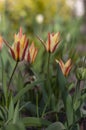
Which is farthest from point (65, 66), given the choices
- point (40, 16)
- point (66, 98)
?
point (40, 16)

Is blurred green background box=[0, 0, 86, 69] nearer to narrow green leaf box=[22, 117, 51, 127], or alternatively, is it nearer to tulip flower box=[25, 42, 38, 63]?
tulip flower box=[25, 42, 38, 63]

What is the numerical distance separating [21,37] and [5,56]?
95 centimetres

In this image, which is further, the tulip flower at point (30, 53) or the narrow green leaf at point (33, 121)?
the tulip flower at point (30, 53)

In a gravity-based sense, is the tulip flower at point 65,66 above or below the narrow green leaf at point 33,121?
above

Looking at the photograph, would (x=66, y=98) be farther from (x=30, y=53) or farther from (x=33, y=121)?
(x=30, y=53)

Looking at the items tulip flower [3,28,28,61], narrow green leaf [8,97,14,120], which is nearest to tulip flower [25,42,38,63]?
tulip flower [3,28,28,61]

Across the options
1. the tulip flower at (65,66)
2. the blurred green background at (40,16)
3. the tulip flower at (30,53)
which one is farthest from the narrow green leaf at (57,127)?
the blurred green background at (40,16)

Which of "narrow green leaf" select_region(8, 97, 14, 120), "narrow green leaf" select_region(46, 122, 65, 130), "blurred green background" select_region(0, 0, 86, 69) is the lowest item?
"narrow green leaf" select_region(46, 122, 65, 130)

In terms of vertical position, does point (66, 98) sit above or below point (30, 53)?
below

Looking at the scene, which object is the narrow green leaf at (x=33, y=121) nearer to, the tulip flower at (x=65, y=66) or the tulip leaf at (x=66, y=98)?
the tulip leaf at (x=66, y=98)

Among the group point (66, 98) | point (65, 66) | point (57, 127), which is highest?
point (65, 66)

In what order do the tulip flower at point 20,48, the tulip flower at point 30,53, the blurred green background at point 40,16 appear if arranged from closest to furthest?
the tulip flower at point 20,48
the tulip flower at point 30,53
the blurred green background at point 40,16

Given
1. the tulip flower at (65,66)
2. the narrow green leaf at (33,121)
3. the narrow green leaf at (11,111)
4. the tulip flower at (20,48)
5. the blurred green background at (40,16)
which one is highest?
the blurred green background at (40,16)

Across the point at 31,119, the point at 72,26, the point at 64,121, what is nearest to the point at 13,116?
the point at 31,119
